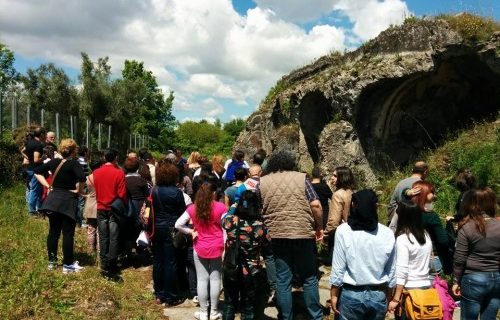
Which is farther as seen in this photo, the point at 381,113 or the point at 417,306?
the point at 381,113

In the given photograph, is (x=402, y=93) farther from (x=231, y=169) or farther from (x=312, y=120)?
(x=231, y=169)

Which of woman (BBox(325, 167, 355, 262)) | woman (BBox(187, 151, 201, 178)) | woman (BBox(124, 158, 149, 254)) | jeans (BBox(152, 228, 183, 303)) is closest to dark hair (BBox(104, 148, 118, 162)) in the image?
woman (BBox(124, 158, 149, 254))

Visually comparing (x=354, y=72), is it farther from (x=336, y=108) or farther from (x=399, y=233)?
(x=399, y=233)

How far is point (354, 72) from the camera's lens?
12.0m

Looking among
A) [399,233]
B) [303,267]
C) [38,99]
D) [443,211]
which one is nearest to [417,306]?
[399,233]

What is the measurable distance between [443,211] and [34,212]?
8870mm

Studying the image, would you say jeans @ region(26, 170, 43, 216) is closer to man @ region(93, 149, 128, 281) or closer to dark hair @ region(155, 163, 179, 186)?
man @ region(93, 149, 128, 281)

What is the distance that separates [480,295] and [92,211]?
5482 millimetres

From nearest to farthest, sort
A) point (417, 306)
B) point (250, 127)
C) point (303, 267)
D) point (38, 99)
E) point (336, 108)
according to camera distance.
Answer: point (417, 306) → point (303, 267) → point (336, 108) → point (250, 127) → point (38, 99)

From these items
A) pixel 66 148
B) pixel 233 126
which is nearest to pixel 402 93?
pixel 66 148

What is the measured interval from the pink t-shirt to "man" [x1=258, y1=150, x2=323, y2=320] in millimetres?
714

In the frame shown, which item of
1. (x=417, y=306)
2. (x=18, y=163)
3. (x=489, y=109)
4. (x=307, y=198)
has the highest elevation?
(x=489, y=109)

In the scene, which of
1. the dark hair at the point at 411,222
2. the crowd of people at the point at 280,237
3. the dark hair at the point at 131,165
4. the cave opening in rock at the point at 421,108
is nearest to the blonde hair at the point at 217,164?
the crowd of people at the point at 280,237

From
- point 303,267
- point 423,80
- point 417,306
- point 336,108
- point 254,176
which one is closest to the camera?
point 417,306
